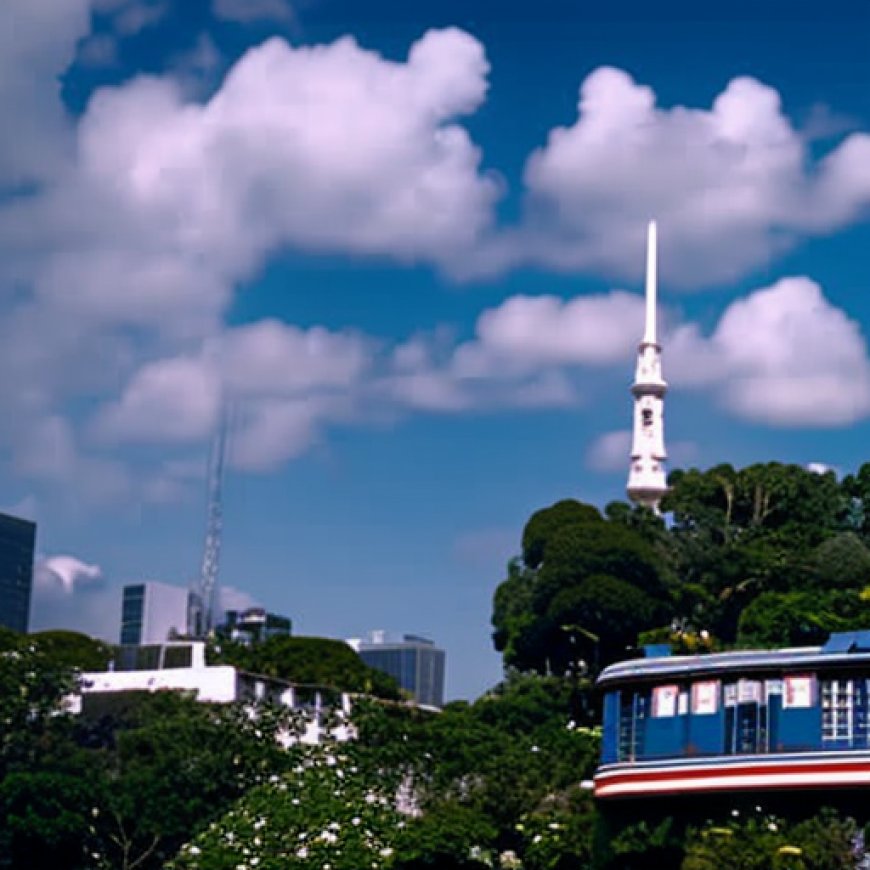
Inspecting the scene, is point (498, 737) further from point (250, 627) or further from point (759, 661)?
point (250, 627)

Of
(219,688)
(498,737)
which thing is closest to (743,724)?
(498,737)

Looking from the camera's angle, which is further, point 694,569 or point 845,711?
point 694,569

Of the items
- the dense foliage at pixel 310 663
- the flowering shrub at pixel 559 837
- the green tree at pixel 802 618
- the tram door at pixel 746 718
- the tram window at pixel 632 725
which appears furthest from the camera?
the dense foliage at pixel 310 663

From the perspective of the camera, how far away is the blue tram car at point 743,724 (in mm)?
37875

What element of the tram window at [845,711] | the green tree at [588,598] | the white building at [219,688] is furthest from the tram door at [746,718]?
the green tree at [588,598]

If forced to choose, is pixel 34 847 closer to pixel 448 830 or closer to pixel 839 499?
pixel 448 830

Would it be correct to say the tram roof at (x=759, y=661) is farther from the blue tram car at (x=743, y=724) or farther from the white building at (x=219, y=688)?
the white building at (x=219, y=688)

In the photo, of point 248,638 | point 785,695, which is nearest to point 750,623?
point 785,695

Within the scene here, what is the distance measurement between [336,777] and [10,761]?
13.7 m

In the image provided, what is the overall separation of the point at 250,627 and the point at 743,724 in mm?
57664

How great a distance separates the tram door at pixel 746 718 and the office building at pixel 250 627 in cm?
4680

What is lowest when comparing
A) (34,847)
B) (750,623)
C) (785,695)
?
(34,847)

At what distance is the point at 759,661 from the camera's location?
3922cm

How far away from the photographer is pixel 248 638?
88688 mm
